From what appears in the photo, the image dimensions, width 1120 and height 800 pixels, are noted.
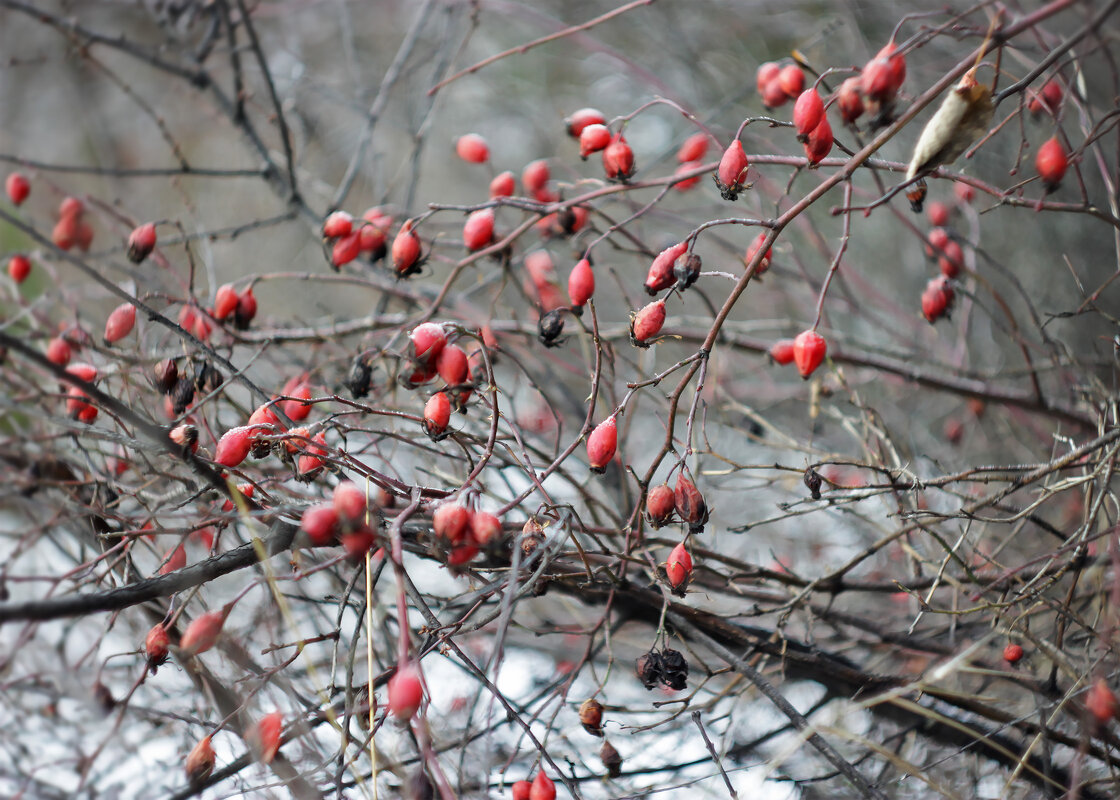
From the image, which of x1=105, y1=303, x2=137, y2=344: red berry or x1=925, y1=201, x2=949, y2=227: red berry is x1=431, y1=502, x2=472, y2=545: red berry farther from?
x1=925, y1=201, x2=949, y2=227: red berry

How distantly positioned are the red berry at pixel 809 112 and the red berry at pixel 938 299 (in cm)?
54

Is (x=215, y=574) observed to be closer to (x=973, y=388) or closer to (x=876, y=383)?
(x=973, y=388)

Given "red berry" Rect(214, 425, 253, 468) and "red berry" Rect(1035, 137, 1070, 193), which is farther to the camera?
"red berry" Rect(1035, 137, 1070, 193)

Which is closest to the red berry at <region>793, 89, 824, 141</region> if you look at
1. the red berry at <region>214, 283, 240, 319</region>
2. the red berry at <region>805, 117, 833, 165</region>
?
the red berry at <region>805, 117, 833, 165</region>

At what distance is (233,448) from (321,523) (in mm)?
208

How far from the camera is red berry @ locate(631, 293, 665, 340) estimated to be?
0.88 metres

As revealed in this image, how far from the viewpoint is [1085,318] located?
7.68ft

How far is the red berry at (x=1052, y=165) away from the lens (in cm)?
102

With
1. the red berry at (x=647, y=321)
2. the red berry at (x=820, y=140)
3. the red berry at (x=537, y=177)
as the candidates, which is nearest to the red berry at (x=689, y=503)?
Result: the red berry at (x=647, y=321)

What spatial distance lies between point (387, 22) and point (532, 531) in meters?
3.75

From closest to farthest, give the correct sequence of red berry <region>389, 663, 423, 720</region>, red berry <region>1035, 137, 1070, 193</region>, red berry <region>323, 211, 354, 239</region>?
red berry <region>389, 663, 423, 720</region>
red berry <region>1035, 137, 1070, 193</region>
red berry <region>323, 211, 354, 239</region>

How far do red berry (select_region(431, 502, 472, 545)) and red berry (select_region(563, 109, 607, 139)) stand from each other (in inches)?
27.9

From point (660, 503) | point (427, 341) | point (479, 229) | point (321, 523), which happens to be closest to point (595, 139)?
point (479, 229)

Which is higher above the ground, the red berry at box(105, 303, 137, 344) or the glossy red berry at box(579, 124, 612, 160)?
the glossy red berry at box(579, 124, 612, 160)
